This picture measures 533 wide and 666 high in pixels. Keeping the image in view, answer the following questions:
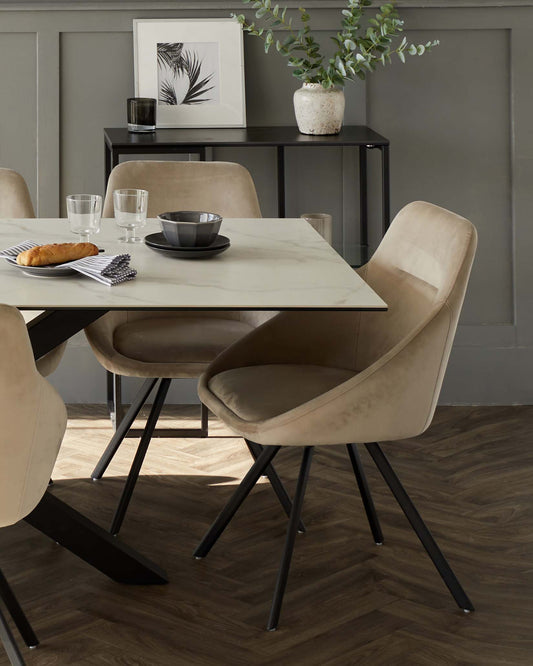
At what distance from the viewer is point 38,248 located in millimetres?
2053

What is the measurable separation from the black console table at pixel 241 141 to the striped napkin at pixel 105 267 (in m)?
1.33

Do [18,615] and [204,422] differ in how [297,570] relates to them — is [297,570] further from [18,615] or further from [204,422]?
[204,422]

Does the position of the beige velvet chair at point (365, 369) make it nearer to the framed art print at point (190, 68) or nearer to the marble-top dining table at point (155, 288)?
the marble-top dining table at point (155, 288)

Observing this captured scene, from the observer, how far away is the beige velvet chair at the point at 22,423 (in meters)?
1.54

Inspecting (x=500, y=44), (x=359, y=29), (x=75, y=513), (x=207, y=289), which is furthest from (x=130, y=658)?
(x=500, y=44)

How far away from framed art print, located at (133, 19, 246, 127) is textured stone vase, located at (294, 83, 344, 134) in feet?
1.00

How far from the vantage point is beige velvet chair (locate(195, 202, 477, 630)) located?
6.74 ft

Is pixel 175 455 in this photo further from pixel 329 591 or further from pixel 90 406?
pixel 329 591

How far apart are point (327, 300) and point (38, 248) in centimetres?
65

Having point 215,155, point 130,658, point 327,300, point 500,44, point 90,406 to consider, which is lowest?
point 130,658

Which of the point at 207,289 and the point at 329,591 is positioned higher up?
the point at 207,289

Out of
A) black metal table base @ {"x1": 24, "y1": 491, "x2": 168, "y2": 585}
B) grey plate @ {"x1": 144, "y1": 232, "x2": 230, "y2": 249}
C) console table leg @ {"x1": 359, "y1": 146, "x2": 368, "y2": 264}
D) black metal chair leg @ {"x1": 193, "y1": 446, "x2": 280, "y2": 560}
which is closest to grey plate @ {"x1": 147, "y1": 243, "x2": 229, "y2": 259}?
grey plate @ {"x1": 144, "y1": 232, "x2": 230, "y2": 249}

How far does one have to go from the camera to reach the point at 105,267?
1980 millimetres

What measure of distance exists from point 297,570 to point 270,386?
496 millimetres
